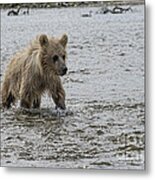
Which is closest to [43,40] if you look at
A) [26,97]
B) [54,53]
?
[54,53]

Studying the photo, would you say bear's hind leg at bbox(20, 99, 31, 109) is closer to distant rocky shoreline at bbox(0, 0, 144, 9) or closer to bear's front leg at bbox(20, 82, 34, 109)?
bear's front leg at bbox(20, 82, 34, 109)

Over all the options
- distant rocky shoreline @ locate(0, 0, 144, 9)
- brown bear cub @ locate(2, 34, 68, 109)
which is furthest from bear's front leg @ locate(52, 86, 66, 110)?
distant rocky shoreline @ locate(0, 0, 144, 9)

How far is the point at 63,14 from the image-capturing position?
1921 millimetres

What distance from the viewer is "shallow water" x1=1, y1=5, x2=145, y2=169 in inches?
73.5

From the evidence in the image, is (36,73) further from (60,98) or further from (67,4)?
(67,4)

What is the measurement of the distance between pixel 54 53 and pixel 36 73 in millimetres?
95

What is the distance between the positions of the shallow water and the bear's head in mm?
20

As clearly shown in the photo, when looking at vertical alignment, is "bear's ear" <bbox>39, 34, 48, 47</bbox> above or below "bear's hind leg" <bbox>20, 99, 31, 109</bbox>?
above

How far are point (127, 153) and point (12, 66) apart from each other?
0.49 meters

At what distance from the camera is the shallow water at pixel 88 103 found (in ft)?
6.13

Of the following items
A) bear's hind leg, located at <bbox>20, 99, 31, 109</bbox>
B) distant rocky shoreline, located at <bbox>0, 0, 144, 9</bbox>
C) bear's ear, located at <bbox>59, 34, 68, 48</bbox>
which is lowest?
bear's hind leg, located at <bbox>20, 99, 31, 109</bbox>

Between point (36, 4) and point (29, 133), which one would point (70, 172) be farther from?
point (36, 4)

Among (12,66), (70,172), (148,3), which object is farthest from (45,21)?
(70,172)

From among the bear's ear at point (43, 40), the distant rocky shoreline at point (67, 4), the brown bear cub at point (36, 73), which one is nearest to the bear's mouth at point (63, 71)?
the brown bear cub at point (36, 73)
